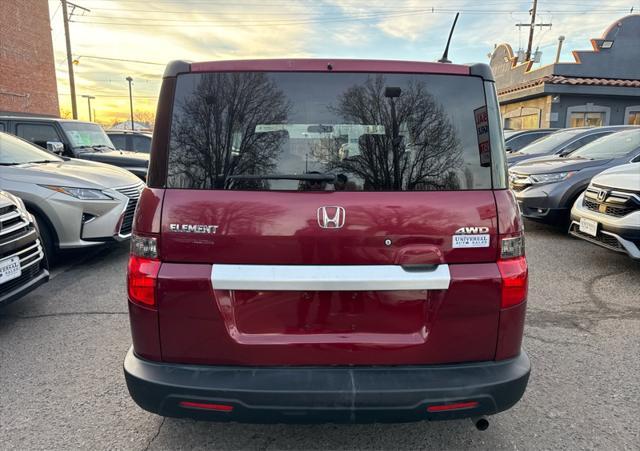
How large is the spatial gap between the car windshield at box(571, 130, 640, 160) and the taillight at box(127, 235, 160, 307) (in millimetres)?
6979

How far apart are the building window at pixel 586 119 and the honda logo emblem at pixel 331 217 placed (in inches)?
793

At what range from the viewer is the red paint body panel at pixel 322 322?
1763mm

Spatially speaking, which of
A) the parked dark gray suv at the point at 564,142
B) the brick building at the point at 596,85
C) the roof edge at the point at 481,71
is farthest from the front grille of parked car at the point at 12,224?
the brick building at the point at 596,85

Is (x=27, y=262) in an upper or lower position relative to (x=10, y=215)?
lower

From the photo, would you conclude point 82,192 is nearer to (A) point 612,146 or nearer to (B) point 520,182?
(B) point 520,182

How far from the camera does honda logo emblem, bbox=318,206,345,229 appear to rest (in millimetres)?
1756

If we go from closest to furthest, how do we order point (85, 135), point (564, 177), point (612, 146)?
1. point (564, 177)
2. point (612, 146)
3. point (85, 135)

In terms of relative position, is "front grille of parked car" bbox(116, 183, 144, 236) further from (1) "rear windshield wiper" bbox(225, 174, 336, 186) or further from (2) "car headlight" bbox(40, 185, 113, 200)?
(1) "rear windshield wiper" bbox(225, 174, 336, 186)

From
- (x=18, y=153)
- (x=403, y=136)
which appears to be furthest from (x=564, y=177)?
(x=18, y=153)

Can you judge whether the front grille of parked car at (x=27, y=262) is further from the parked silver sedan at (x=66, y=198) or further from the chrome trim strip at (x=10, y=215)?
the parked silver sedan at (x=66, y=198)

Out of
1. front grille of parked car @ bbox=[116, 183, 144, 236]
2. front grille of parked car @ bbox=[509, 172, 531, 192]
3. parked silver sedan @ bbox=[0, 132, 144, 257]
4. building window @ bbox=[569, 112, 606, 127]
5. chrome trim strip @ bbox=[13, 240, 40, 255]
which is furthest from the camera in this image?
building window @ bbox=[569, 112, 606, 127]

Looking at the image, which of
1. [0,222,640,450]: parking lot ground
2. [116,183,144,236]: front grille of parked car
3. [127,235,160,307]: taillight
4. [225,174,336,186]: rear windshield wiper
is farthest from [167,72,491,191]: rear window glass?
[116,183,144,236]: front grille of parked car

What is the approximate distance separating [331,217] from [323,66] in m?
0.69

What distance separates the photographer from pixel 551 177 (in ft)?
20.8
